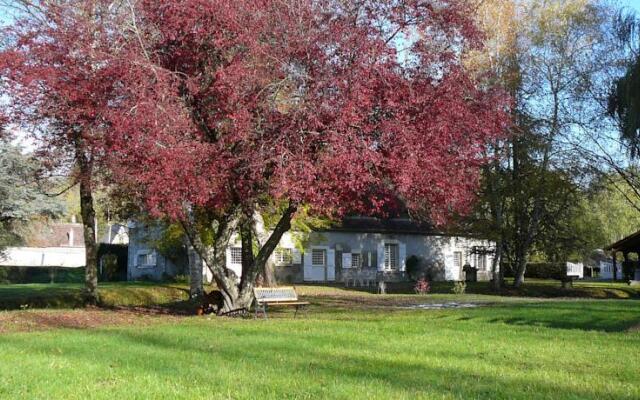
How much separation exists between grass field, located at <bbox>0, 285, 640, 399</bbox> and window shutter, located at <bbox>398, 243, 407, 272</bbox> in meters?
31.0

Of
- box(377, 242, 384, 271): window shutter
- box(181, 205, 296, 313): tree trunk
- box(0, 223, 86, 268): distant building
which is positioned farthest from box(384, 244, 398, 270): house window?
box(0, 223, 86, 268): distant building

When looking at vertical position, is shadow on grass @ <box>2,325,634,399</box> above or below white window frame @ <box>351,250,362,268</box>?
below

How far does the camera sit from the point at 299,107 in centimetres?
1464

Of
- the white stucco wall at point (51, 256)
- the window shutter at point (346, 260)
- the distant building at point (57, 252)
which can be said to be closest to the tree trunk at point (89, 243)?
the window shutter at point (346, 260)

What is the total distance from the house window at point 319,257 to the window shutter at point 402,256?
18.8ft

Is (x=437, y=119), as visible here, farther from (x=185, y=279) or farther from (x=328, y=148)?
(x=185, y=279)

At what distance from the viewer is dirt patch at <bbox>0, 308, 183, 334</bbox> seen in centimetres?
1473

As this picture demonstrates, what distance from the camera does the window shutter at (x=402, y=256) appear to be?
46.0 metres

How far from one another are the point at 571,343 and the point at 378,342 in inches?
119

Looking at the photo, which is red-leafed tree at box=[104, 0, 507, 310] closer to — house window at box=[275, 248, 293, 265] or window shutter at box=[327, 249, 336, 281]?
house window at box=[275, 248, 293, 265]

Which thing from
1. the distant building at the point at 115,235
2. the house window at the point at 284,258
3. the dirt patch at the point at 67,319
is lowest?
the dirt patch at the point at 67,319

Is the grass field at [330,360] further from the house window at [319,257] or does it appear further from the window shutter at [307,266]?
the house window at [319,257]

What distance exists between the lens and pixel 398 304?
23219 millimetres

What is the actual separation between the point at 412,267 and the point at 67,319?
32272 mm
